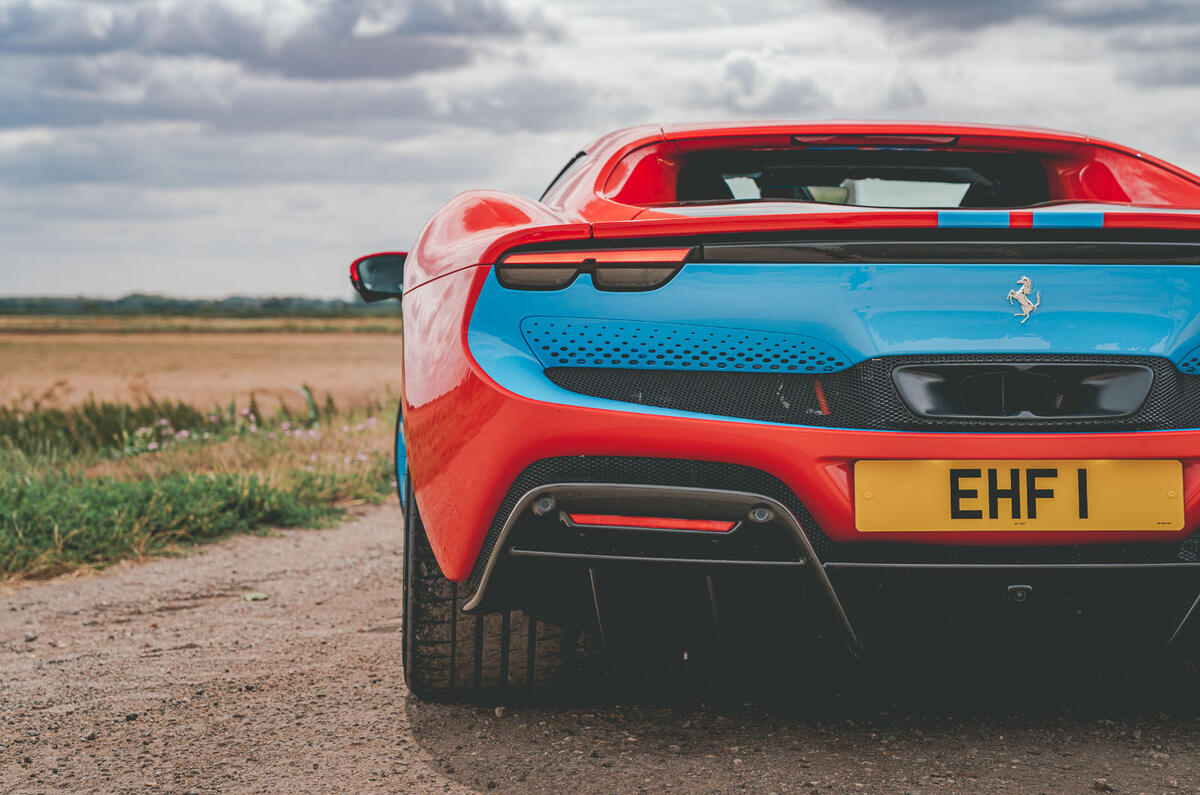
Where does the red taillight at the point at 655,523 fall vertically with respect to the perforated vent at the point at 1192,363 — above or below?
below

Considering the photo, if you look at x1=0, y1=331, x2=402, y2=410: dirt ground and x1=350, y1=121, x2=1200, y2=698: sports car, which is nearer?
x1=350, y1=121, x2=1200, y2=698: sports car

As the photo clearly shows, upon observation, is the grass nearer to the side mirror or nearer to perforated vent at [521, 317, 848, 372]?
the side mirror

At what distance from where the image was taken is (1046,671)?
3.09 meters

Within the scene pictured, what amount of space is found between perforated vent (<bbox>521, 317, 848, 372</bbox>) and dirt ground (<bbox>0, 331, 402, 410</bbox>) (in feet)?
22.4

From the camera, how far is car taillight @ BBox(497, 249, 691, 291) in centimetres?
219

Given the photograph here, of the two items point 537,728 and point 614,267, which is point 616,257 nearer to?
point 614,267

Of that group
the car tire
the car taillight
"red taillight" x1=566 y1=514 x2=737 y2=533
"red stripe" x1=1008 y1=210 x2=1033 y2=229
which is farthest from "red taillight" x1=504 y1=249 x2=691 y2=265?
the car tire

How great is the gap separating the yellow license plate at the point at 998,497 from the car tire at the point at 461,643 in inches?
36.7

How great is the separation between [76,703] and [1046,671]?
2446 mm

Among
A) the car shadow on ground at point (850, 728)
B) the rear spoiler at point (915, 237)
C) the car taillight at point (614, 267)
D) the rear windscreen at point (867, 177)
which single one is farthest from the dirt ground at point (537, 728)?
the rear windscreen at point (867, 177)

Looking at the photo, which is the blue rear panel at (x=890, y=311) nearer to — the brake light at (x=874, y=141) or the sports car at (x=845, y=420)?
the sports car at (x=845, y=420)

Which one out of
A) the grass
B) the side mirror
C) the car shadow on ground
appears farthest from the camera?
the grass

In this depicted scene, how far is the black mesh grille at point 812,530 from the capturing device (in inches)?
83.8

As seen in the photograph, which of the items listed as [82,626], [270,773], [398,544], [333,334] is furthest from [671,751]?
[333,334]
